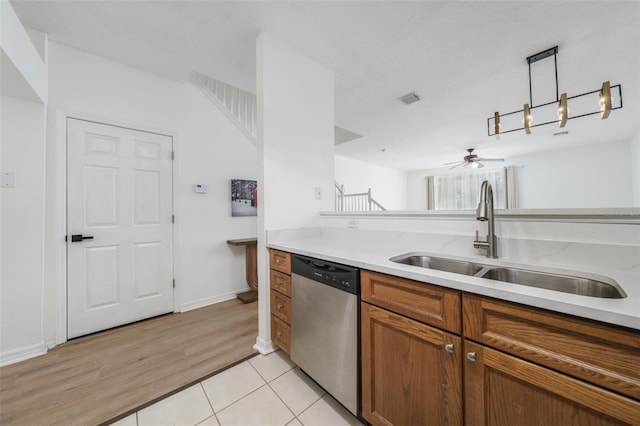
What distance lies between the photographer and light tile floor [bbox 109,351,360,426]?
4.10 ft

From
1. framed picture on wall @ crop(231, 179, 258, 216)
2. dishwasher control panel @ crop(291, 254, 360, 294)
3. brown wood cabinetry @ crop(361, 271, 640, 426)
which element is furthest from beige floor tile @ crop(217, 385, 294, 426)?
framed picture on wall @ crop(231, 179, 258, 216)

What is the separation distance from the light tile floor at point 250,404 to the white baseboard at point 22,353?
128cm

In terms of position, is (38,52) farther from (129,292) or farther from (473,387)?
(473,387)

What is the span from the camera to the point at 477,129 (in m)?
4.11

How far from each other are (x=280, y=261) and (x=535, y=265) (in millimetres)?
1448

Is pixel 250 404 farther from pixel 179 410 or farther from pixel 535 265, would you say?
pixel 535 265

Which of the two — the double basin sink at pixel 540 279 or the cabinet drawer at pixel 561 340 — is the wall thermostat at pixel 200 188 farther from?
the cabinet drawer at pixel 561 340

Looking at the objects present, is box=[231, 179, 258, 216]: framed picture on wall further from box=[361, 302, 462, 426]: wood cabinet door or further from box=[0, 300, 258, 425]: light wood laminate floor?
box=[361, 302, 462, 426]: wood cabinet door

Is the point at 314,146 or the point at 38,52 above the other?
the point at 38,52

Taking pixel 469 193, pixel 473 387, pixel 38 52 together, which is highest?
pixel 38 52

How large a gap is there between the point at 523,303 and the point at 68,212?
3.16 meters

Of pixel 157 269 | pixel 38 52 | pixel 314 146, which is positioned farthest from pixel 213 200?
pixel 38 52

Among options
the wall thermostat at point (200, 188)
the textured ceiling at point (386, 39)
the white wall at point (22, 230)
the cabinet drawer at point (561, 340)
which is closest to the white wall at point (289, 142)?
the textured ceiling at point (386, 39)

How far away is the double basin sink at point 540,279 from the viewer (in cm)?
87
